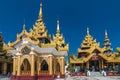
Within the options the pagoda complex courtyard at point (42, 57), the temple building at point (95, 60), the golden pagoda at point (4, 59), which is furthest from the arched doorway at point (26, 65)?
the temple building at point (95, 60)

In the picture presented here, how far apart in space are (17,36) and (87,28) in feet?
70.9

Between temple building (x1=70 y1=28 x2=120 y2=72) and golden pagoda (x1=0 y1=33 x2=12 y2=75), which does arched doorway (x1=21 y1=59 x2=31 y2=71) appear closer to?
golden pagoda (x1=0 y1=33 x2=12 y2=75)

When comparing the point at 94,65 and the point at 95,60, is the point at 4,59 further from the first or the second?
the point at 94,65

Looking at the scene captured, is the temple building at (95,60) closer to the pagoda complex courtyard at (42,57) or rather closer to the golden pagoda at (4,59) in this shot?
the pagoda complex courtyard at (42,57)

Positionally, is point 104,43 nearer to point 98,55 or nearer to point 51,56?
point 98,55

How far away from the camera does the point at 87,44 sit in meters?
50.9

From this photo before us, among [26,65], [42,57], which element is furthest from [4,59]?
[42,57]

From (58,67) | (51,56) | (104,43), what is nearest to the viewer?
(51,56)

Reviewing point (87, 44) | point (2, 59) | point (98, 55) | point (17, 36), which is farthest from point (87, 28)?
point (2, 59)

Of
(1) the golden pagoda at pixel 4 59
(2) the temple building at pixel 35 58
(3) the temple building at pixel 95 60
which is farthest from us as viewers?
(3) the temple building at pixel 95 60

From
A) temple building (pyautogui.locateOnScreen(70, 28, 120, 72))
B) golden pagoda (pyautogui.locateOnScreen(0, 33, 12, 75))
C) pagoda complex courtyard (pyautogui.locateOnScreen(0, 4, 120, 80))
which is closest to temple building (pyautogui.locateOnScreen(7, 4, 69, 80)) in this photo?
pagoda complex courtyard (pyautogui.locateOnScreen(0, 4, 120, 80))

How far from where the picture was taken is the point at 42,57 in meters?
31.1

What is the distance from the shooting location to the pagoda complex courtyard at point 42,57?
29.0 metres

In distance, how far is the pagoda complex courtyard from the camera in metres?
29.0
